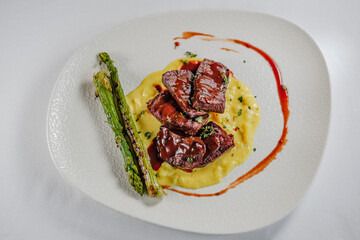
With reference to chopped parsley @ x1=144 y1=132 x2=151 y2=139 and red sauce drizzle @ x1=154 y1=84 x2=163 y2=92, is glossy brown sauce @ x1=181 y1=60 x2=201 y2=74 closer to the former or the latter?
red sauce drizzle @ x1=154 y1=84 x2=163 y2=92

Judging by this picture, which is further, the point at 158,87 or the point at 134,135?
the point at 158,87

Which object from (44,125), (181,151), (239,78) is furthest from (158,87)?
(44,125)

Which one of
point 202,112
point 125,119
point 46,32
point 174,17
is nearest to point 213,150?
point 202,112

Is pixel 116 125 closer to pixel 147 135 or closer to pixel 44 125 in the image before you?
pixel 147 135

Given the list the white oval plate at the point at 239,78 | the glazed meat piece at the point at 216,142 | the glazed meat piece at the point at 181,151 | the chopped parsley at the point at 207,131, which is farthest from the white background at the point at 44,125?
the chopped parsley at the point at 207,131

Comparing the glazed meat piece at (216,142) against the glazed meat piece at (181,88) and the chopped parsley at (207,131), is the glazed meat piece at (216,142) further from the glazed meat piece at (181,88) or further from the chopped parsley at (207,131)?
the glazed meat piece at (181,88)

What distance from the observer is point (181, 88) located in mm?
5695

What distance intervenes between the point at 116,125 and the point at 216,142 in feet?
5.80

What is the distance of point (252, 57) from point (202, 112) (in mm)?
1643

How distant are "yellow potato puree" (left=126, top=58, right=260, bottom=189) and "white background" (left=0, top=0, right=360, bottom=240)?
994mm

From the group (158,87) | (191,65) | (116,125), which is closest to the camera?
(116,125)

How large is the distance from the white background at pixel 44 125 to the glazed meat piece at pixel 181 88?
6.68ft

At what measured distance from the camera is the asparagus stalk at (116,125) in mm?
5555

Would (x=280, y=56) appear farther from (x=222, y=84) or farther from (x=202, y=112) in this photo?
(x=202, y=112)
